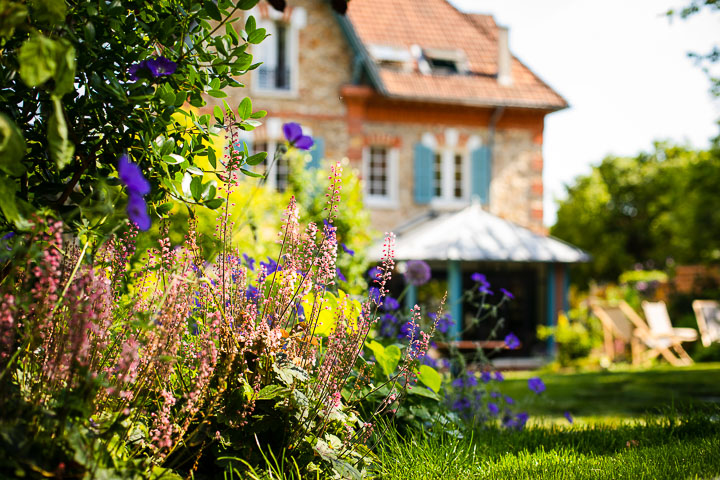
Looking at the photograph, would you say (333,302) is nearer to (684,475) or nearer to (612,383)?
(684,475)

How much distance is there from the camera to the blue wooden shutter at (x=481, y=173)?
15203 millimetres

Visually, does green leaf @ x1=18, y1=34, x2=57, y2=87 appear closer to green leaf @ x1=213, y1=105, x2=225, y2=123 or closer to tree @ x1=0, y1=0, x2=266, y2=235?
tree @ x1=0, y1=0, x2=266, y2=235

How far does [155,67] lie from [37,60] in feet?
1.81

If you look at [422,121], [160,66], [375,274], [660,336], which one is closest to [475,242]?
[422,121]

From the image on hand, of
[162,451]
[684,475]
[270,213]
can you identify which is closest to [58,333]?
[162,451]

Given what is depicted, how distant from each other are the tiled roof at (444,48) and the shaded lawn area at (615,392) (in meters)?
6.86

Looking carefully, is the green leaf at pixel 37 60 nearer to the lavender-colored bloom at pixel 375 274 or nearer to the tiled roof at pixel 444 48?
the lavender-colored bloom at pixel 375 274

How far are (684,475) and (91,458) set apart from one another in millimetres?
2035

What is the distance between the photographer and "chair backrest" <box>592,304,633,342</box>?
13.2m

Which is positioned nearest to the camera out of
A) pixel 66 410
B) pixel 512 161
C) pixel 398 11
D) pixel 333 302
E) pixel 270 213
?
pixel 66 410

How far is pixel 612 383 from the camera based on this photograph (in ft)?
29.5

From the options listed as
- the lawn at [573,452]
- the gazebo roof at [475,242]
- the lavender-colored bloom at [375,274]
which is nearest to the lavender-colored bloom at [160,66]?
the lavender-colored bloom at [375,274]

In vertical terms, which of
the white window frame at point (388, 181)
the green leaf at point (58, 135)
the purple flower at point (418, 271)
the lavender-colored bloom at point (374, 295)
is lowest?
the lavender-colored bloom at point (374, 295)

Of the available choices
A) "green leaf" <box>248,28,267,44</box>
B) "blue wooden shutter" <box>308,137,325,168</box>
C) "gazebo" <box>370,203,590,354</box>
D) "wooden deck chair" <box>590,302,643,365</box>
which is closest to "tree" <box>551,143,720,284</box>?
"gazebo" <box>370,203,590,354</box>
